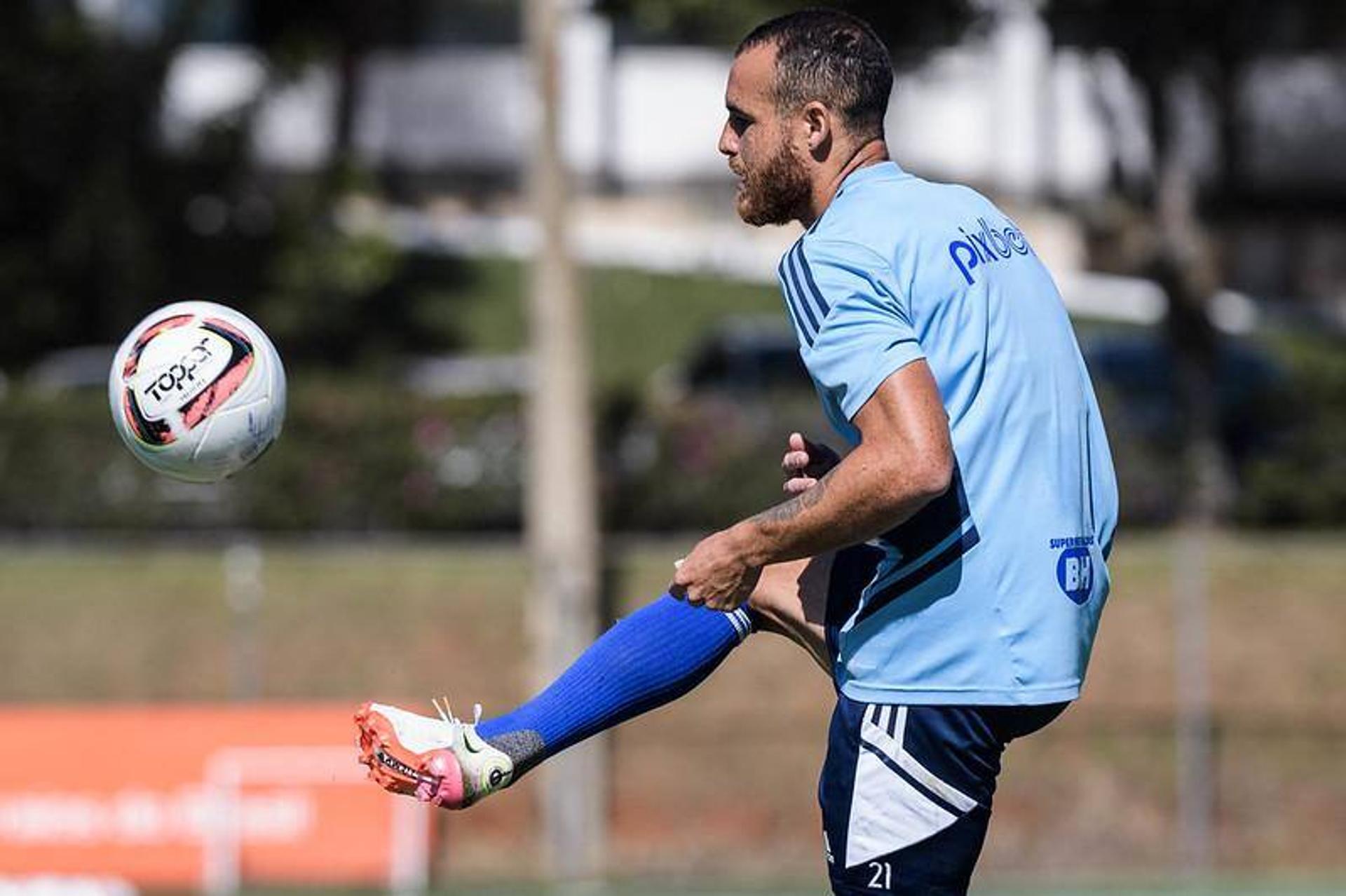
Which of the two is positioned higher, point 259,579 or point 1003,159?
point 1003,159

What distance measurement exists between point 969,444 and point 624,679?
3.30 ft

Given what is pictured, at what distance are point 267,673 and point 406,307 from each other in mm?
13533

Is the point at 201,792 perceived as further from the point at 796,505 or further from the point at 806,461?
the point at 796,505

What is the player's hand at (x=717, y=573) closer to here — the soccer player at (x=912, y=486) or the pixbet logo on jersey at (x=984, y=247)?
the soccer player at (x=912, y=486)

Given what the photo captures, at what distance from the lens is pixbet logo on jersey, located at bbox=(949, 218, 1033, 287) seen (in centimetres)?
466

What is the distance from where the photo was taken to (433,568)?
1714cm

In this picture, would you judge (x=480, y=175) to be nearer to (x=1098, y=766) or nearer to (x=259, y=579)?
(x=259, y=579)

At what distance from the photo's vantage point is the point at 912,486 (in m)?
4.42

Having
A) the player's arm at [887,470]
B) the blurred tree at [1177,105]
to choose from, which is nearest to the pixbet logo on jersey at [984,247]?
the player's arm at [887,470]

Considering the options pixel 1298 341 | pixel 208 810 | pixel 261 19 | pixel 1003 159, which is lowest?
pixel 208 810

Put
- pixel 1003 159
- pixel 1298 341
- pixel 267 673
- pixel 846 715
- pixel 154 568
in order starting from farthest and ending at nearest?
pixel 1003 159, pixel 1298 341, pixel 154 568, pixel 267 673, pixel 846 715

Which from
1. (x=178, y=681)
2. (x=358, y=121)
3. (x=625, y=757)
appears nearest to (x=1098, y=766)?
(x=625, y=757)

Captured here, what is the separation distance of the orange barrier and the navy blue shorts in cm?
906

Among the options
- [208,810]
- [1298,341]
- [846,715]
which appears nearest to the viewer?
[846,715]
